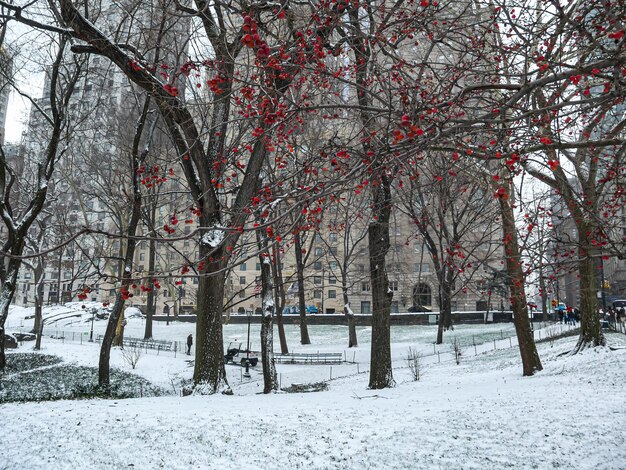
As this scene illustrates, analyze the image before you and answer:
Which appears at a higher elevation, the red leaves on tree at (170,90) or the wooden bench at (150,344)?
the red leaves on tree at (170,90)

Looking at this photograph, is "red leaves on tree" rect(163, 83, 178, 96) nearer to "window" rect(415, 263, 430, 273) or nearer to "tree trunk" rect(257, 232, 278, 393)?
"tree trunk" rect(257, 232, 278, 393)

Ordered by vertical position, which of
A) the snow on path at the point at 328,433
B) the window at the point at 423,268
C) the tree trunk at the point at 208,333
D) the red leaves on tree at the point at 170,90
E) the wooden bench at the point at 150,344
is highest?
the window at the point at 423,268

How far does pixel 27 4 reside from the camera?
1014 centimetres

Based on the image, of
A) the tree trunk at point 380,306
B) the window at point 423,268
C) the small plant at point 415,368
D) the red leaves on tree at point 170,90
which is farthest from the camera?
the window at point 423,268

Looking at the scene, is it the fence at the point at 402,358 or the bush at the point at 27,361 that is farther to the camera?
the fence at the point at 402,358

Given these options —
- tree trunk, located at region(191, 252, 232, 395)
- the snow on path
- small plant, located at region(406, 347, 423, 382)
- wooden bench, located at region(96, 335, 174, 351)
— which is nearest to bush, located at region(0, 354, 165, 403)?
tree trunk, located at region(191, 252, 232, 395)

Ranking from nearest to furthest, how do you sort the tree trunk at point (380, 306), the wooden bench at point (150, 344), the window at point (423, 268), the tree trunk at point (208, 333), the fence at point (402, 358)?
the tree trunk at point (208, 333), the tree trunk at point (380, 306), the fence at point (402, 358), the wooden bench at point (150, 344), the window at point (423, 268)

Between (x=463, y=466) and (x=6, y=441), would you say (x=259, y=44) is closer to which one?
(x=463, y=466)

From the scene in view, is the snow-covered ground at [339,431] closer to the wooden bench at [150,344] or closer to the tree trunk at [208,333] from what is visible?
the tree trunk at [208,333]

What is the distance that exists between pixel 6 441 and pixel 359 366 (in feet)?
58.5

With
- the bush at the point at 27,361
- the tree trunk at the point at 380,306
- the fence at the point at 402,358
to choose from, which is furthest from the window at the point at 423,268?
the tree trunk at the point at 380,306

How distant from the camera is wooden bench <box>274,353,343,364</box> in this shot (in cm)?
2300

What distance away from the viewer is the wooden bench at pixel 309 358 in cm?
A: 2300

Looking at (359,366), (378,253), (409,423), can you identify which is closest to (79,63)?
(378,253)
